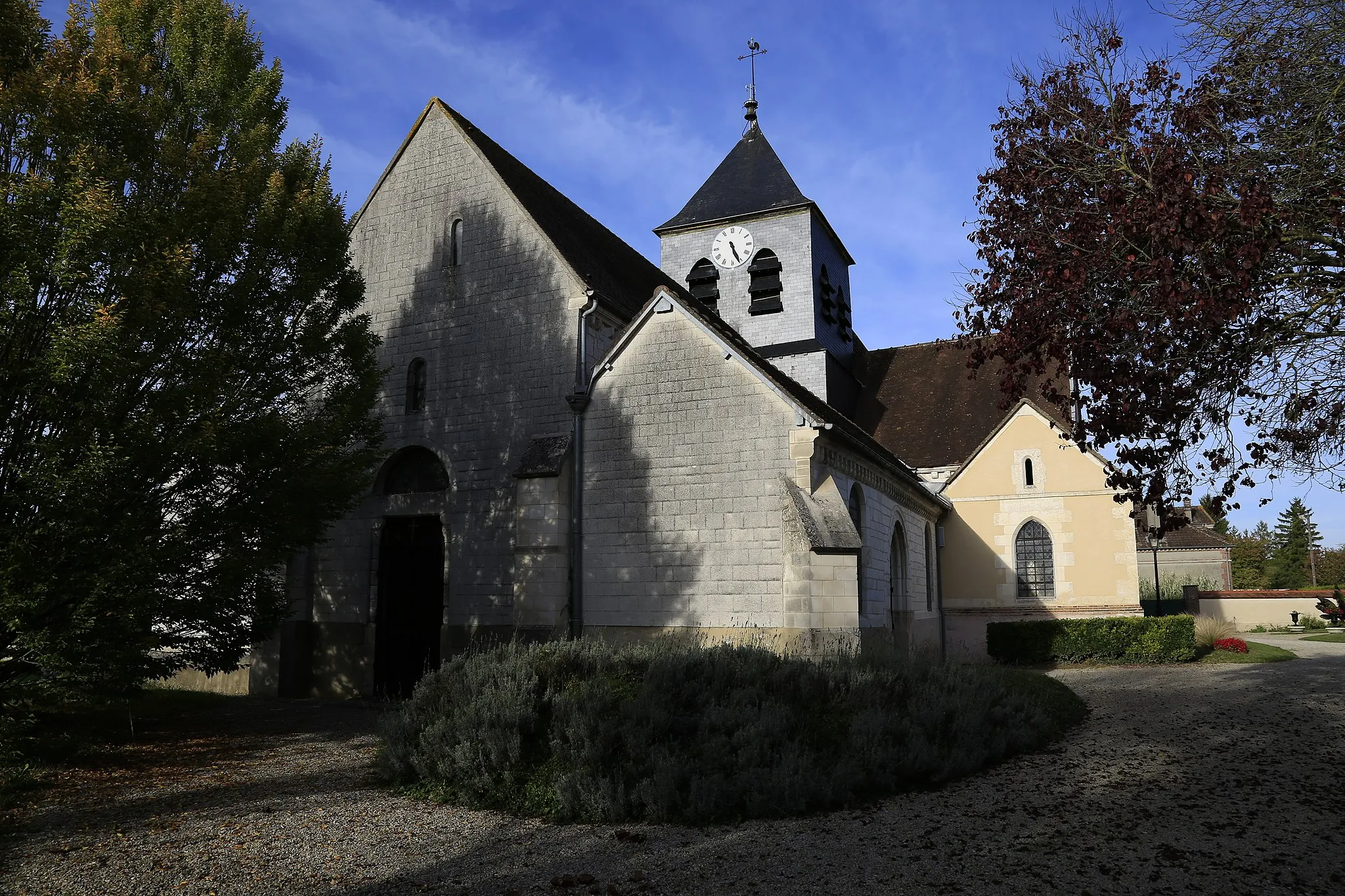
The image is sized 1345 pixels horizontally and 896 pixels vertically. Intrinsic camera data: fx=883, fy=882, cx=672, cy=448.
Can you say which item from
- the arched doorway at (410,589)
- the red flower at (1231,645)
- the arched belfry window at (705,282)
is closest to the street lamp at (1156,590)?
the red flower at (1231,645)

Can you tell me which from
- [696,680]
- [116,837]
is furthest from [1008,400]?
[116,837]

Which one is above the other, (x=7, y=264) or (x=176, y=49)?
(x=176, y=49)

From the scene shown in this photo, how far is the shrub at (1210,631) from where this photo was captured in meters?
22.2

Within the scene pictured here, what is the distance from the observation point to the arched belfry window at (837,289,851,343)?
89.4 feet

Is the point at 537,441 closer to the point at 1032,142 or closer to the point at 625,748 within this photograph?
the point at 625,748

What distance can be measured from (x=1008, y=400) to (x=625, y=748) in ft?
14.9

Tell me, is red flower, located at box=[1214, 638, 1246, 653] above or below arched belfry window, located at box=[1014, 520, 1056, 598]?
below

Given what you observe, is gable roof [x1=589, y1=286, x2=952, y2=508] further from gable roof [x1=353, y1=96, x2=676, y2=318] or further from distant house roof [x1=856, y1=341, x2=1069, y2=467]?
distant house roof [x1=856, y1=341, x2=1069, y2=467]

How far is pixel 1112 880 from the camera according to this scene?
5258 mm

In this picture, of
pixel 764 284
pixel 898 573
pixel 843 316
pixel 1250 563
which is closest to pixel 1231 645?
pixel 898 573

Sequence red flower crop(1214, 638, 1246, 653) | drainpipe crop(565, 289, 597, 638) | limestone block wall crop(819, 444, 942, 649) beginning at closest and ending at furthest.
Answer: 1. drainpipe crop(565, 289, 597, 638)
2. limestone block wall crop(819, 444, 942, 649)
3. red flower crop(1214, 638, 1246, 653)

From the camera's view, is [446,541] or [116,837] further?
[446,541]

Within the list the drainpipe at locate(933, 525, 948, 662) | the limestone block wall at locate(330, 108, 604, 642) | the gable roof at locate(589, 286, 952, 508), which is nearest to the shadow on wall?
the limestone block wall at locate(330, 108, 604, 642)

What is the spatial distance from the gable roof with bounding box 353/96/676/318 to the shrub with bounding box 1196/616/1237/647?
638 inches
